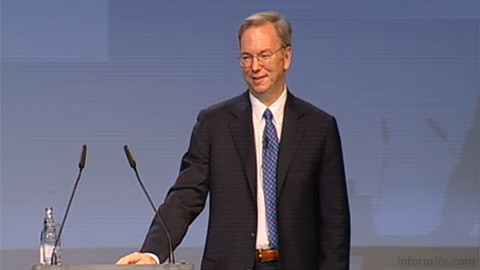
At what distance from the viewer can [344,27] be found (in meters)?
4.91

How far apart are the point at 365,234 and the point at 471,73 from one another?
968 mm

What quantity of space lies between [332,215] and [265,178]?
0.84 ft

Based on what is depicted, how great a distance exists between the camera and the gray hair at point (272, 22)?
315 centimetres

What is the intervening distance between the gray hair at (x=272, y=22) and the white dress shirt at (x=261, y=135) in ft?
0.65

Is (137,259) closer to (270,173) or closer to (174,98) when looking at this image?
(270,173)

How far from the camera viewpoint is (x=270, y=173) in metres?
3.20

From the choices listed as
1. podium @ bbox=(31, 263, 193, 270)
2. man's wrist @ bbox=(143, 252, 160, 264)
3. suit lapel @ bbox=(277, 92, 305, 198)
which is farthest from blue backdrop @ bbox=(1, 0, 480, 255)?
podium @ bbox=(31, 263, 193, 270)

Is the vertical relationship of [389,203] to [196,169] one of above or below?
below

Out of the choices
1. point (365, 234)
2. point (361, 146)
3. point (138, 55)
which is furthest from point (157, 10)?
point (365, 234)

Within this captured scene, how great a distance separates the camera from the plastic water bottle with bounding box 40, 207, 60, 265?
3023mm

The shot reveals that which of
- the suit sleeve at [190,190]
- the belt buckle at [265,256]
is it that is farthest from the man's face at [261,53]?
the belt buckle at [265,256]

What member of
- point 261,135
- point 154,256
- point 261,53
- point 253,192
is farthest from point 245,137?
point 154,256

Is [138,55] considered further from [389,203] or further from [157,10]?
[389,203]

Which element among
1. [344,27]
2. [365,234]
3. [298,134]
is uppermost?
[344,27]
